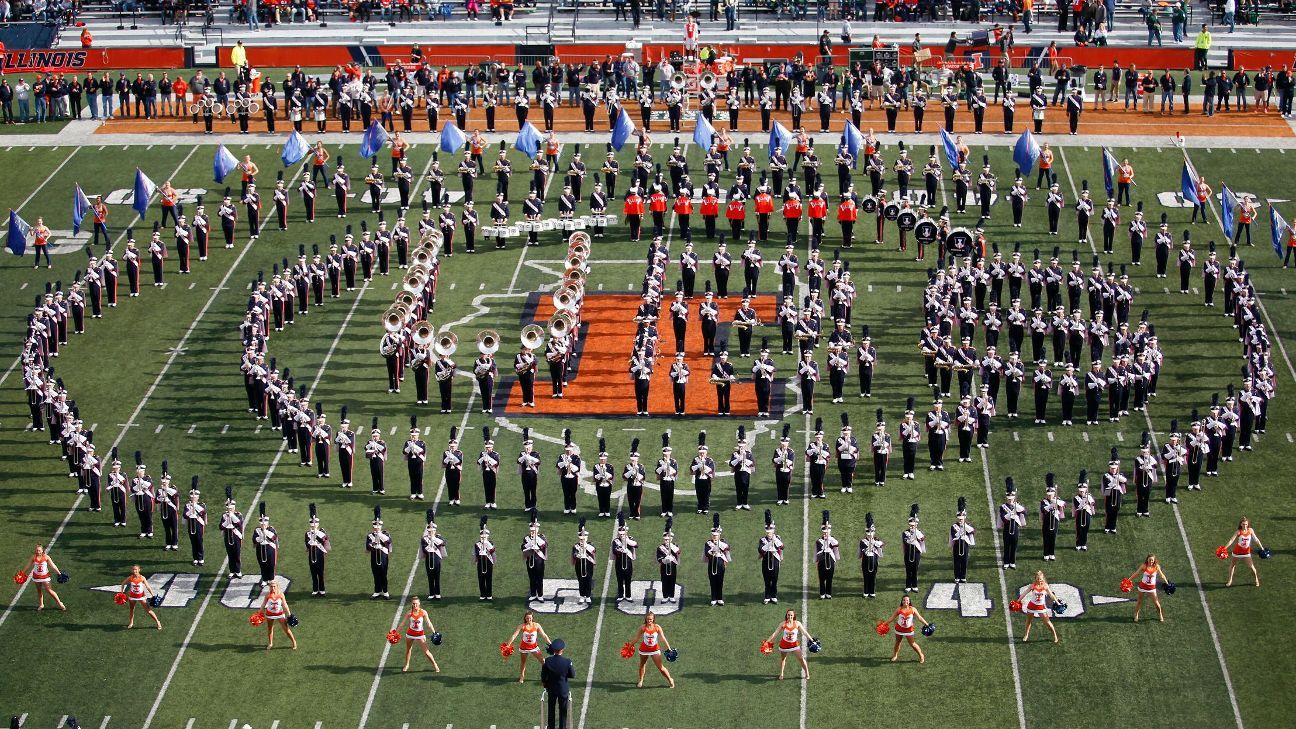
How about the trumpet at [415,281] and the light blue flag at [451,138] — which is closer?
the trumpet at [415,281]

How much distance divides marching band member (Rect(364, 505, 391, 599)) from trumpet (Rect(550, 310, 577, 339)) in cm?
944

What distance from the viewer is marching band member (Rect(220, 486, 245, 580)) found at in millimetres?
44375

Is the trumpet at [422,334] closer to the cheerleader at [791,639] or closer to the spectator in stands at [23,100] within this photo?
the cheerleader at [791,639]

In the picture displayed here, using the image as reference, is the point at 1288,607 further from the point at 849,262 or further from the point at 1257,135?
the point at 1257,135

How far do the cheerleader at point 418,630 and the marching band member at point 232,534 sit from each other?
4328 millimetres

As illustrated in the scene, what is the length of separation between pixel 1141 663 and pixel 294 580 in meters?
15.0

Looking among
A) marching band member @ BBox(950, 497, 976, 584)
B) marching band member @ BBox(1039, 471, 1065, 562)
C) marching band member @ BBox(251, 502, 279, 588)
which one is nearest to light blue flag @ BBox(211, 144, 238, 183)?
marching band member @ BBox(251, 502, 279, 588)

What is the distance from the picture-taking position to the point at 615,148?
6644 cm

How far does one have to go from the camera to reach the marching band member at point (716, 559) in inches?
1690

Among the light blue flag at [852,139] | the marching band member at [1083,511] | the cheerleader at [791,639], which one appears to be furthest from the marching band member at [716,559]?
the light blue flag at [852,139]

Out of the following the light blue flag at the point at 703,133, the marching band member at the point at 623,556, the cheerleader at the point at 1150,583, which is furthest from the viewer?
the light blue flag at the point at 703,133

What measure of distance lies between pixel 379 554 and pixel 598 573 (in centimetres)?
404

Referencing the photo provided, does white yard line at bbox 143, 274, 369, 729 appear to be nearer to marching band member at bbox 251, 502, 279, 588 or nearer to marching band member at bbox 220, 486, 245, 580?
marching band member at bbox 220, 486, 245, 580

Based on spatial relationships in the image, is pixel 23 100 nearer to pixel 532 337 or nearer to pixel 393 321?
pixel 393 321
